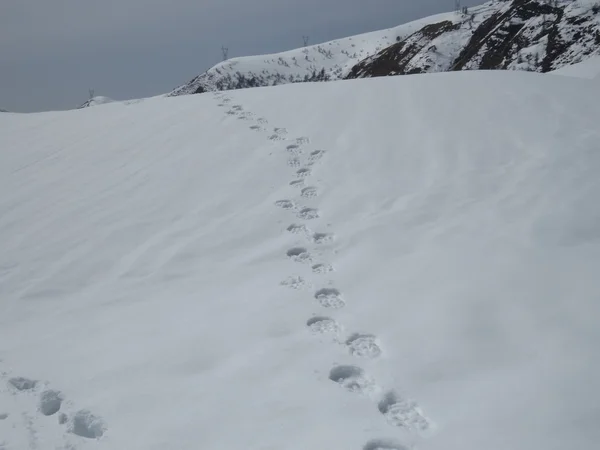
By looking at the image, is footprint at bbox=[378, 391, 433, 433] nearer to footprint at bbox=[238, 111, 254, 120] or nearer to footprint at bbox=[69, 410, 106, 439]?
footprint at bbox=[69, 410, 106, 439]

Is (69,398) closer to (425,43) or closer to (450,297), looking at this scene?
(450,297)

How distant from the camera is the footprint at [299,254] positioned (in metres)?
4.81

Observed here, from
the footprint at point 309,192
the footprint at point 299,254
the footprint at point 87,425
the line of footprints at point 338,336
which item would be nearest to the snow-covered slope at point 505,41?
the footprint at point 309,192

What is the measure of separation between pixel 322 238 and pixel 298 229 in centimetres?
38

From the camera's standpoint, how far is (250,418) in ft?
9.61

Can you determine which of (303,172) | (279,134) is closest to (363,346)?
(303,172)

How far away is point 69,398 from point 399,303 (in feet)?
8.48

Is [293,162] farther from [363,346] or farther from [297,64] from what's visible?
[297,64]

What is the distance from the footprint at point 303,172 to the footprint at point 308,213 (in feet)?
3.47

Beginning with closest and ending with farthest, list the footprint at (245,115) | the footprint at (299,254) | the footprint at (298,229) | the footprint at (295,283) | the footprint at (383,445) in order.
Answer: the footprint at (383,445), the footprint at (295,283), the footprint at (299,254), the footprint at (298,229), the footprint at (245,115)

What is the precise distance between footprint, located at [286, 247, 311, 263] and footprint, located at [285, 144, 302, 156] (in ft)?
9.21

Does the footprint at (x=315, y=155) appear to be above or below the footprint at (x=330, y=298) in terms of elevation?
above

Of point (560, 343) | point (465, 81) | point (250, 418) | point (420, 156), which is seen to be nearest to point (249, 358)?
point (250, 418)

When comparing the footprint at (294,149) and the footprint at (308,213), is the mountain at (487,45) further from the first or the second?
the footprint at (308,213)
